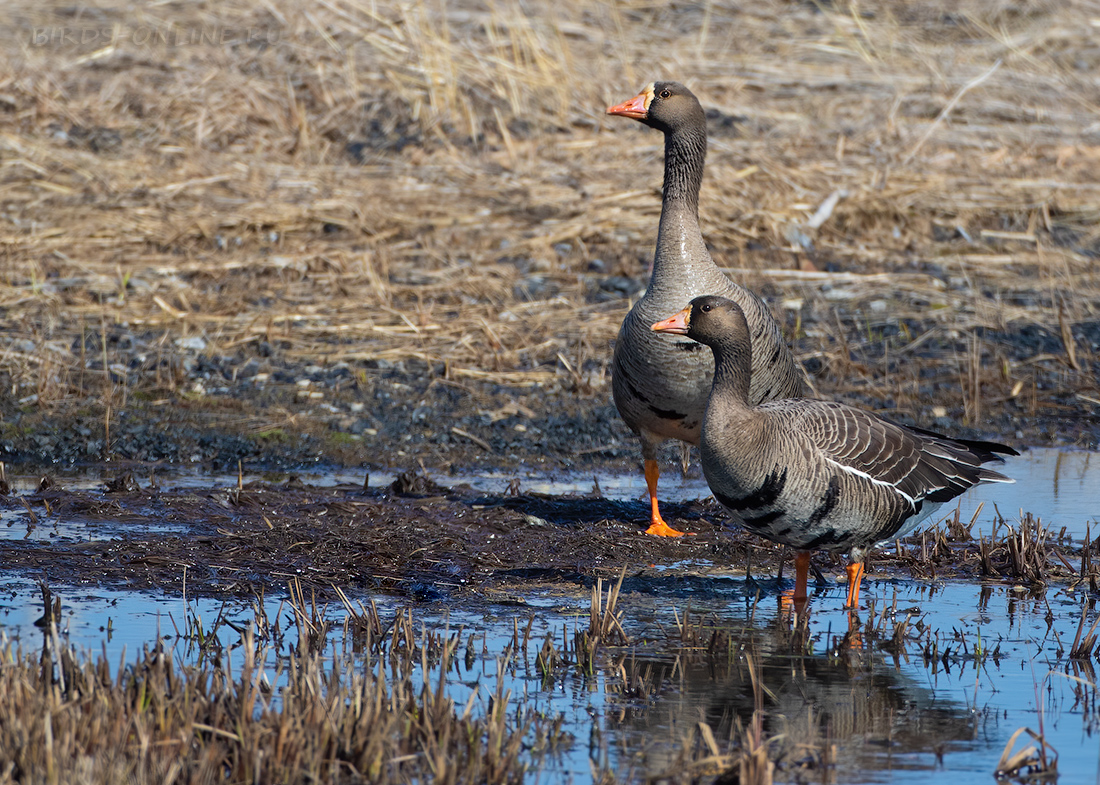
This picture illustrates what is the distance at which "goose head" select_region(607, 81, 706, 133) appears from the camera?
8070mm

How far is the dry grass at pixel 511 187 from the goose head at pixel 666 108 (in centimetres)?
253

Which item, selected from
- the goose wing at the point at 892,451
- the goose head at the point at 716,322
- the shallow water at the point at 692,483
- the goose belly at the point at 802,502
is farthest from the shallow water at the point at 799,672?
the shallow water at the point at 692,483

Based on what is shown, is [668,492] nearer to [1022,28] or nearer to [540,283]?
[540,283]

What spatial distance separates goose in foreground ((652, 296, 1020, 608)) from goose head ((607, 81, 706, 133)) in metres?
2.15

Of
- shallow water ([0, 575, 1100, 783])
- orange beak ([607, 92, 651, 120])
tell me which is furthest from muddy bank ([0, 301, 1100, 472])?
shallow water ([0, 575, 1100, 783])

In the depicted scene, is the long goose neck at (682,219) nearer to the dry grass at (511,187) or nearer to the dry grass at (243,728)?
the dry grass at (511,187)

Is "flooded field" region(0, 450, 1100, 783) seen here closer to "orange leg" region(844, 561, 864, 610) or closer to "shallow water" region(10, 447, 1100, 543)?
"orange leg" region(844, 561, 864, 610)

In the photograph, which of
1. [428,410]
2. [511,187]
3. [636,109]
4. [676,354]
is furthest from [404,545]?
[511,187]

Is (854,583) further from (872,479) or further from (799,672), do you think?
(799,672)

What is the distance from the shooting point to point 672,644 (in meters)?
5.67

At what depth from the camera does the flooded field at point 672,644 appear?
180 inches

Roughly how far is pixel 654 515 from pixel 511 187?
7.01 metres

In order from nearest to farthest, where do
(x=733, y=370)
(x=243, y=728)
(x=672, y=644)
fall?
(x=243, y=728)
(x=672, y=644)
(x=733, y=370)

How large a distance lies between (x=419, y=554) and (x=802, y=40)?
1338 centimetres
